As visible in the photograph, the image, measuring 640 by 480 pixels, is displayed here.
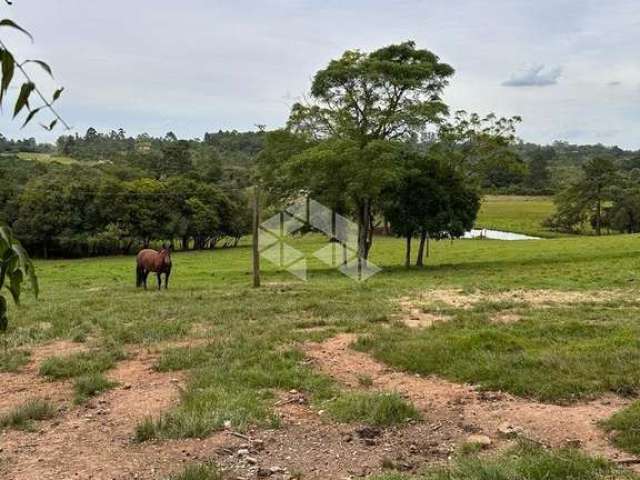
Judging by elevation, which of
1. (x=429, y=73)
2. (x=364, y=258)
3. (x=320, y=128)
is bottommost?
(x=364, y=258)

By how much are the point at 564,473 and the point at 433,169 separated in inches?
1011

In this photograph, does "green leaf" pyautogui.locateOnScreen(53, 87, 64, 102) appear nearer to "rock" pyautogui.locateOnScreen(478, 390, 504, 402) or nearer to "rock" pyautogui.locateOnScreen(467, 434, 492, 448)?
"rock" pyautogui.locateOnScreen(467, 434, 492, 448)

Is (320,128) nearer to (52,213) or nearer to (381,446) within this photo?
(381,446)

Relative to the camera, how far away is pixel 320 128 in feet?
93.5

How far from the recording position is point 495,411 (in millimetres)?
6082

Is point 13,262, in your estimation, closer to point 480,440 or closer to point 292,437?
point 292,437

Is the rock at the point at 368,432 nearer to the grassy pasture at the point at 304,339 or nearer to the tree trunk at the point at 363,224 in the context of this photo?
the grassy pasture at the point at 304,339

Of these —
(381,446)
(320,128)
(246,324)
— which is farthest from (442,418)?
(320,128)

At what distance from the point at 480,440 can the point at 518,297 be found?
1103 centimetres

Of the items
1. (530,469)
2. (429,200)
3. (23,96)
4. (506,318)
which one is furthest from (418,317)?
(429,200)

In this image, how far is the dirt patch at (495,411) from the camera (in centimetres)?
529

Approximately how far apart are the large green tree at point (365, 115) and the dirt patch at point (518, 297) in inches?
370

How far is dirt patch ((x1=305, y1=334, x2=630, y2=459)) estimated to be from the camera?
208 inches

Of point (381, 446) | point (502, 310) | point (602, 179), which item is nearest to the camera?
point (381, 446)
